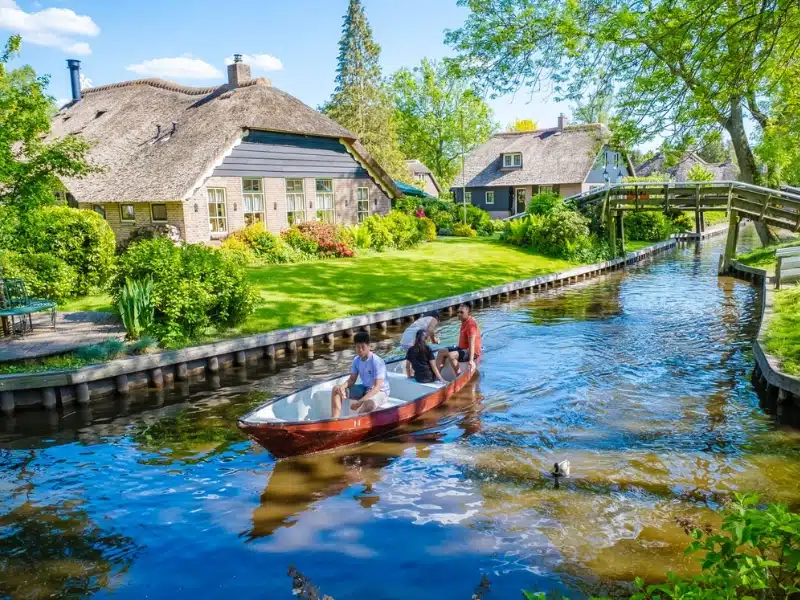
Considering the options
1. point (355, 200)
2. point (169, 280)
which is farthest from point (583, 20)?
point (355, 200)

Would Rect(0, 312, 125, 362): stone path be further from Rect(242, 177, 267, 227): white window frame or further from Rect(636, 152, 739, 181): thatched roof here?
Rect(636, 152, 739, 181): thatched roof

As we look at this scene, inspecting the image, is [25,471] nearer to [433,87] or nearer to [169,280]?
[169,280]

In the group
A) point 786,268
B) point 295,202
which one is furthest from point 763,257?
point 295,202

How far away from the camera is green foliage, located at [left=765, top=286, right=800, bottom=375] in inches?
475

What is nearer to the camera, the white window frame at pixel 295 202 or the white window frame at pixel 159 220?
the white window frame at pixel 159 220

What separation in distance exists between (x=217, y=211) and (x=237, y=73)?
26.9ft

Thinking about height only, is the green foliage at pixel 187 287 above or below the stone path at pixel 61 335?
above

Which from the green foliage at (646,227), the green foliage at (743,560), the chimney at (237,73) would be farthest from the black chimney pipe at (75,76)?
the green foliage at (743,560)

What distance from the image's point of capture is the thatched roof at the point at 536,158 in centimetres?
5003

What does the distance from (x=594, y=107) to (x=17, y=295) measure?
14223mm

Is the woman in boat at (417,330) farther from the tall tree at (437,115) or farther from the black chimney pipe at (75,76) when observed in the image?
the tall tree at (437,115)

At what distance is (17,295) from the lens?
51.9 ft

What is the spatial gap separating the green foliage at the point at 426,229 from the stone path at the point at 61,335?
1889 cm

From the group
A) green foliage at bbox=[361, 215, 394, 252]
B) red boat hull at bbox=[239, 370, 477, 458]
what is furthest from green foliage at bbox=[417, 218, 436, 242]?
red boat hull at bbox=[239, 370, 477, 458]
